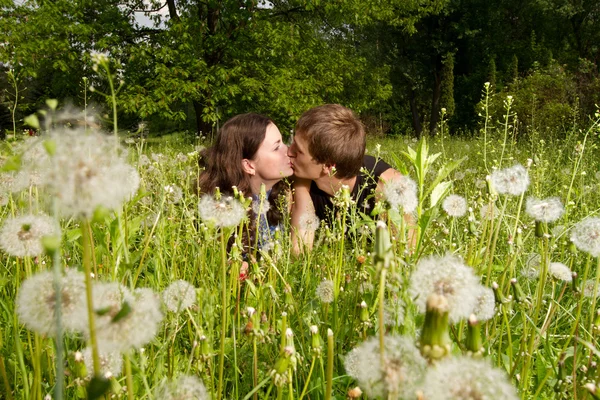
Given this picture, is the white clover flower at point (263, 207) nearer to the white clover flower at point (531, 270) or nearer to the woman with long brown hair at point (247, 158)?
the woman with long brown hair at point (247, 158)

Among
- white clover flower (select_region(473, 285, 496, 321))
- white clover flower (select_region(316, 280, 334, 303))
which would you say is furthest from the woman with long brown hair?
white clover flower (select_region(473, 285, 496, 321))

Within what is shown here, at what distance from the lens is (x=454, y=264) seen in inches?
30.4

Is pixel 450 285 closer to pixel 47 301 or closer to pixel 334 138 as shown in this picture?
pixel 47 301

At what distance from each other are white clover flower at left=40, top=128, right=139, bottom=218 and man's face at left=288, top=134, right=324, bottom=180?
3.14m

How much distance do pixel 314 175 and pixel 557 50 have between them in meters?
28.4

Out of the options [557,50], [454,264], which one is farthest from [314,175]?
[557,50]

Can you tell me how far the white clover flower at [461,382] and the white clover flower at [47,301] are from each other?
19.3 inches

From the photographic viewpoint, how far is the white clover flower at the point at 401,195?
1387 millimetres

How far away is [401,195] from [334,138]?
226cm

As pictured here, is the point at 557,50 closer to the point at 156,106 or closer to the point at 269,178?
the point at 156,106

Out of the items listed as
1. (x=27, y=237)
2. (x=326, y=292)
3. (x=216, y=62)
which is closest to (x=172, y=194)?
(x=326, y=292)

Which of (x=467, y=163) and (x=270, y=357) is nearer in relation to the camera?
(x=270, y=357)

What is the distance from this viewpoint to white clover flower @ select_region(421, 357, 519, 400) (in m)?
0.52

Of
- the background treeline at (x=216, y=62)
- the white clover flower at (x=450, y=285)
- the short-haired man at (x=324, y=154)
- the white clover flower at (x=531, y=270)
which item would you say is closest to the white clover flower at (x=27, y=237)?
the white clover flower at (x=450, y=285)
